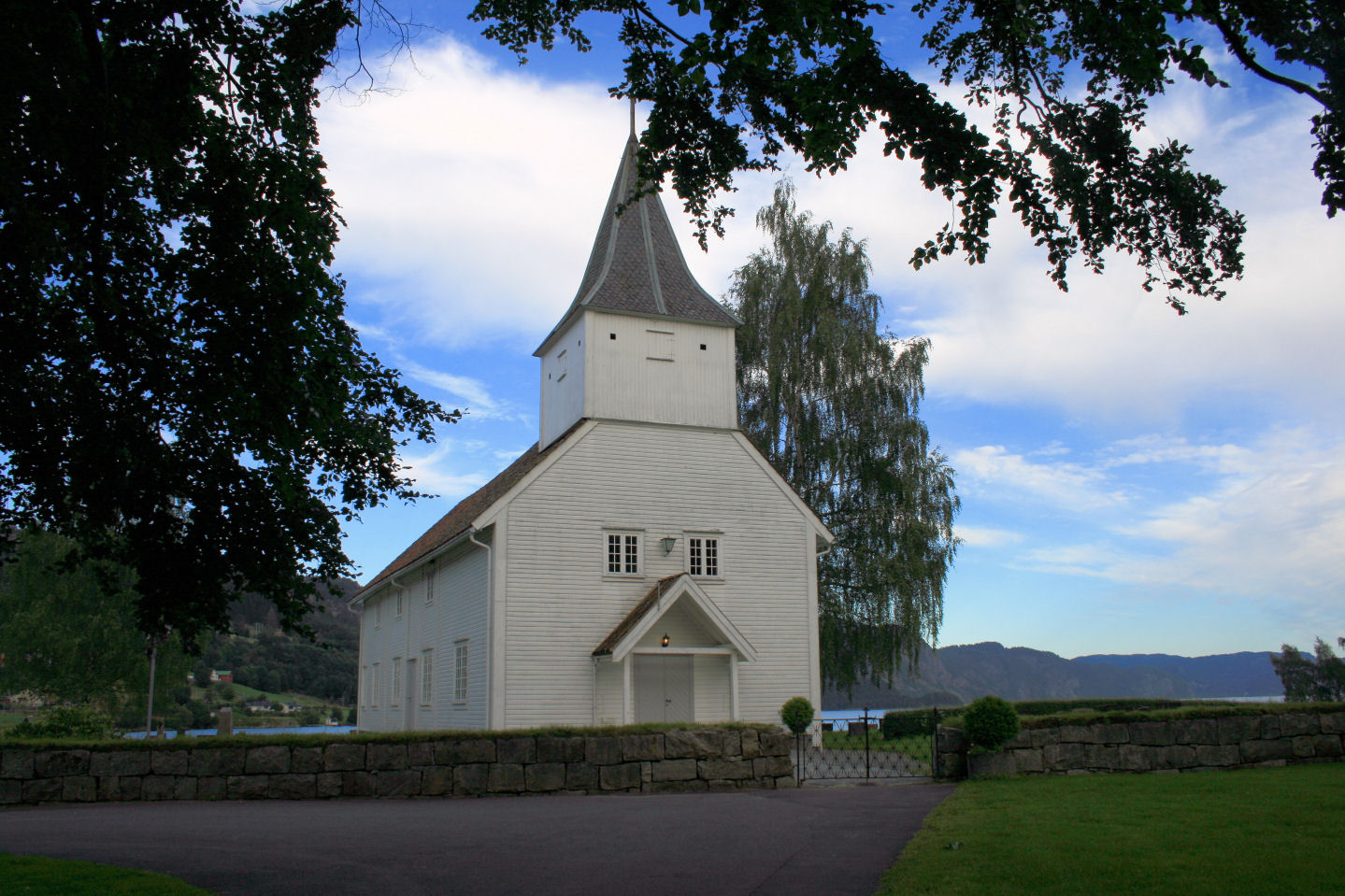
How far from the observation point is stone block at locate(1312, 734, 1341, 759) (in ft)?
51.4

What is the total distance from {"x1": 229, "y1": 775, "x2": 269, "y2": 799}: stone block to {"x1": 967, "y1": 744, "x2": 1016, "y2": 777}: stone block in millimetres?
10170

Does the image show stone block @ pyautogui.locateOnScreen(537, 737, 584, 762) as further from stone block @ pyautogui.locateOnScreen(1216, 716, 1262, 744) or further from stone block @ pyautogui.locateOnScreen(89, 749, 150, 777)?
stone block @ pyautogui.locateOnScreen(1216, 716, 1262, 744)

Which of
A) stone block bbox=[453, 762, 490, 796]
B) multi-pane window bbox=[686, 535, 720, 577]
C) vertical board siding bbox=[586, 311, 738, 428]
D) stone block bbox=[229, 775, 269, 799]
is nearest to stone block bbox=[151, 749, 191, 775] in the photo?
stone block bbox=[229, 775, 269, 799]

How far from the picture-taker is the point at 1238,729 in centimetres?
1558

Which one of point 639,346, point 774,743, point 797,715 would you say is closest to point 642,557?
point 797,715

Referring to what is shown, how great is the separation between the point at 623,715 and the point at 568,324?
9884mm

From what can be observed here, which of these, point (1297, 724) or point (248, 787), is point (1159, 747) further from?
point (248, 787)

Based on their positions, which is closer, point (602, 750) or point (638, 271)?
point (602, 750)

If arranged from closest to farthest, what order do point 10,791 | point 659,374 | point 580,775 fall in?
1. point 10,791
2. point 580,775
3. point 659,374

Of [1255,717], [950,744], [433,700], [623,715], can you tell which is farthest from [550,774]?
[433,700]

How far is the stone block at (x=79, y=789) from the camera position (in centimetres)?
1301

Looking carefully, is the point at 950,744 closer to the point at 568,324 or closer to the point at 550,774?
the point at 550,774

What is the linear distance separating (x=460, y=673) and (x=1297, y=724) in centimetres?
1726

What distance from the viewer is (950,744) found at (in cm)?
1559
